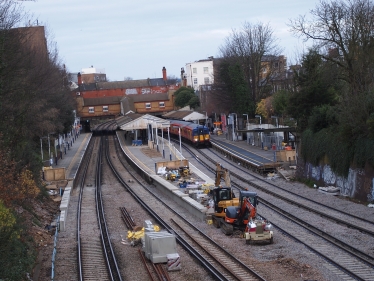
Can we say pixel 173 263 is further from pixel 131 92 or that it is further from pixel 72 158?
pixel 131 92

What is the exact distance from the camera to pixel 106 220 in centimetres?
2559

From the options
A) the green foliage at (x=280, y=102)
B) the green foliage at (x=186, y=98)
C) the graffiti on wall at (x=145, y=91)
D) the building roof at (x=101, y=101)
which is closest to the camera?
the green foliage at (x=280, y=102)

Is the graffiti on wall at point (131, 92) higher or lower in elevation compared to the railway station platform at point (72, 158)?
higher

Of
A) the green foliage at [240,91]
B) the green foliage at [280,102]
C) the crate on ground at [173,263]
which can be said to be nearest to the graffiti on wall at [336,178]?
the crate on ground at [173,263]

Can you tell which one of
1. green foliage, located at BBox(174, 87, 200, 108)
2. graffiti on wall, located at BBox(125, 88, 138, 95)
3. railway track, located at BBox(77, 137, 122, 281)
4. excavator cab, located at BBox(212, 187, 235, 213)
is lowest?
railway track, located at BBox(77, 137, 122, 281)

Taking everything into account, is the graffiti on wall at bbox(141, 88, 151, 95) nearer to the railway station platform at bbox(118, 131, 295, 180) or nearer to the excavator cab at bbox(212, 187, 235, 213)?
the railway station platform at bbox(118, 131, 295, 180)

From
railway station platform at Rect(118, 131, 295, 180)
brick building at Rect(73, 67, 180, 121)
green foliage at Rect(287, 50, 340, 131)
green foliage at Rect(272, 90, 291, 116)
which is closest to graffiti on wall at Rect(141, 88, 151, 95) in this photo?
brick building at Rect(73, 67, 180, 121)

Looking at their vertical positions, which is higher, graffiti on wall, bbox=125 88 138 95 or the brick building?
graffiti on wall, bbox=125 88 138 95

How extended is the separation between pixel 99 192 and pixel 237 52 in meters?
40.8

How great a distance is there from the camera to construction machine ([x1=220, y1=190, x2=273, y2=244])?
18.5m

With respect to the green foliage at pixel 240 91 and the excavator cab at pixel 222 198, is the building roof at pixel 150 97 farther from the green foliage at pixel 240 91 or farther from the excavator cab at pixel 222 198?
the excavator cab at pixel 222 198

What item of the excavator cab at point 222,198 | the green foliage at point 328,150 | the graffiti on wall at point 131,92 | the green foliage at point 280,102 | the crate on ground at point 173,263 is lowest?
the crate on ground at point 173,263

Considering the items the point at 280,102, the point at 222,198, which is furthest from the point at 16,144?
the point at 280,102

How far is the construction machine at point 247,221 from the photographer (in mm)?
18516
